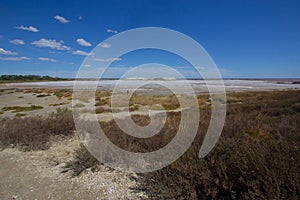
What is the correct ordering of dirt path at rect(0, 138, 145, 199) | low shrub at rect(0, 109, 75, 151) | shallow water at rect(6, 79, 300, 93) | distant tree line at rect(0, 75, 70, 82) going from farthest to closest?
distant tree line at rect(0, 75, 70, 82), shallow water at rect(6, 79, 300, 93), low shrub at rect(0, 109, 75, 151), dirt path at rect(0, 138, 145, 199)

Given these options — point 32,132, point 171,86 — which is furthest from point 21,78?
point 32,132

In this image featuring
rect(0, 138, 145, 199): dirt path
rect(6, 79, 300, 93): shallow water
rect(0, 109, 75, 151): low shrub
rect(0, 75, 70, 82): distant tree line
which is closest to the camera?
rect(0, 138, 145, 199): dirt path

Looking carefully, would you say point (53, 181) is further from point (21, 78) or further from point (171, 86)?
point (21, 78)

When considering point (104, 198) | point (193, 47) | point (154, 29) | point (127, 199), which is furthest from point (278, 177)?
point (154, 29)

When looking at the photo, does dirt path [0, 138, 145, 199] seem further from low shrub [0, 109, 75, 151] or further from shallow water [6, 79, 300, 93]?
shallow water [6, 79, 300, 93]

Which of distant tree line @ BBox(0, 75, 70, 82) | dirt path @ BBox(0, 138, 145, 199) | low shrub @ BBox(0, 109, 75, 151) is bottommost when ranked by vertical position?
dirt path @ BBox(0, 138, 145, 199)

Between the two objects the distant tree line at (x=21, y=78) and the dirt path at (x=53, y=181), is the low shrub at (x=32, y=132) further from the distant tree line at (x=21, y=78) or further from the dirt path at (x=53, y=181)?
the distant tree line at (x=21, y=78)

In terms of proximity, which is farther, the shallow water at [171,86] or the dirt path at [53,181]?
the shallow water at [171,86]

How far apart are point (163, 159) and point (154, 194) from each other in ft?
2.90

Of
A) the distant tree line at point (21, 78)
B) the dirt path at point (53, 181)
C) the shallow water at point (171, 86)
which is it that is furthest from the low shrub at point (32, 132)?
the distant tree line at point (21, 78)

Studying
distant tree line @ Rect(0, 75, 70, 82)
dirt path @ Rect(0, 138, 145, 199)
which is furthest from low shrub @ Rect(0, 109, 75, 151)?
distant tree line @ Rect(0, 75, 70, 82)

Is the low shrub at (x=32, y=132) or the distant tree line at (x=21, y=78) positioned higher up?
the distant tree line at (x=21, y=78)

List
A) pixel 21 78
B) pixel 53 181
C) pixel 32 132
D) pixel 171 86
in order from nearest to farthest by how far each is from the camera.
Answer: pixel 53 181, pixel 32 132, pixel 171 86, pixel 21 78

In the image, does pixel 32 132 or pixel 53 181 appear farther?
pixel 32 132
